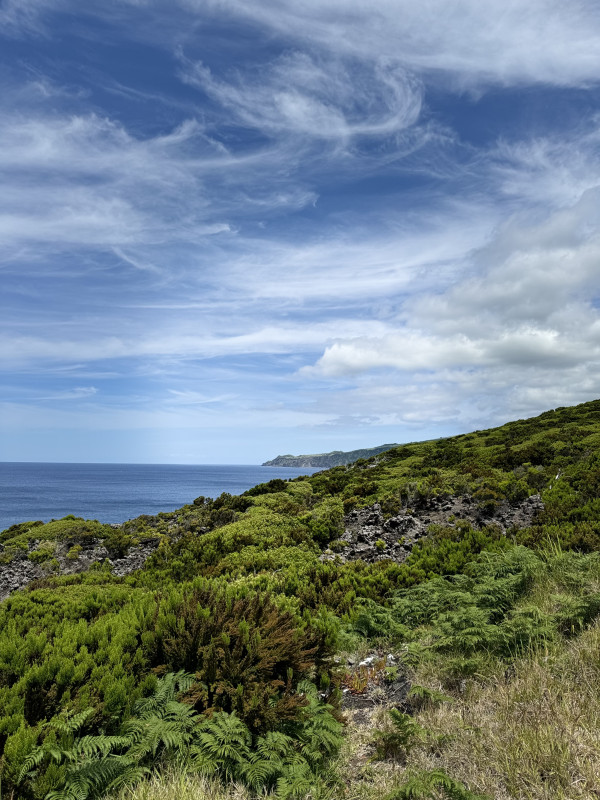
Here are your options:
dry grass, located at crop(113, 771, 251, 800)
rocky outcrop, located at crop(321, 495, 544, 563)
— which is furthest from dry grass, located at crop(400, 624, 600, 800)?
rocky outcrop, located at crop(321, 495, 544, 563)

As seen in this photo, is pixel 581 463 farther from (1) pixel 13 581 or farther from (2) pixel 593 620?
(1) pixel 13 581

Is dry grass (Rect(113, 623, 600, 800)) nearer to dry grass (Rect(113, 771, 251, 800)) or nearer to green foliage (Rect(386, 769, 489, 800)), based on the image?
dry grass (Rect(113, 771, 251, 800))

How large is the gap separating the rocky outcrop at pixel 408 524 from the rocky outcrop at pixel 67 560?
23.7 ft

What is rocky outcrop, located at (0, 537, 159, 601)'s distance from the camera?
16250mm

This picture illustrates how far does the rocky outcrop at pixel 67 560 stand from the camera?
16250 millimetres

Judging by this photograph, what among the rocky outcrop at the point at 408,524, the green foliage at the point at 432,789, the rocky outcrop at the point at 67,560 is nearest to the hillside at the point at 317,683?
the green foliage at the point at 432,789

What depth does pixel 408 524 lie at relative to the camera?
48.6 feet

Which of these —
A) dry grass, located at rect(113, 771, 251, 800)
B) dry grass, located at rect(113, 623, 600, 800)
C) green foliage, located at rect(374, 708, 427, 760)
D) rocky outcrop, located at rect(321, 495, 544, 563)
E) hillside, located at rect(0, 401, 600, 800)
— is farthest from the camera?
rocky outcrop, located at rect(321, 495, 544, 563)

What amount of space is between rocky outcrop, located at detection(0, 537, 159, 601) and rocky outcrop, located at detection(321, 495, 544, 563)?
724 centimetres

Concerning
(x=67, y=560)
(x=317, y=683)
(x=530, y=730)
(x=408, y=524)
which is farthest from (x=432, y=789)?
(x=67, y=560)

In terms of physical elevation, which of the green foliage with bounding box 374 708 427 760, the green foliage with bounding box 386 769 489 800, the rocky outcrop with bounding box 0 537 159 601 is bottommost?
the rocky outcrop with bounding box 0 537 159 601

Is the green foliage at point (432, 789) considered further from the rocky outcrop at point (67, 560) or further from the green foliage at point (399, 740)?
the rocky outcrop at point (67, 560)

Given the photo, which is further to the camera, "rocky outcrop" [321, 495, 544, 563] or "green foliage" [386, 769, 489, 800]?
"rocky outcrop" [321, 495, 544, 563]

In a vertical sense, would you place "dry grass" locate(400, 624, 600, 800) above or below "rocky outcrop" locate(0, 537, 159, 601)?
above
